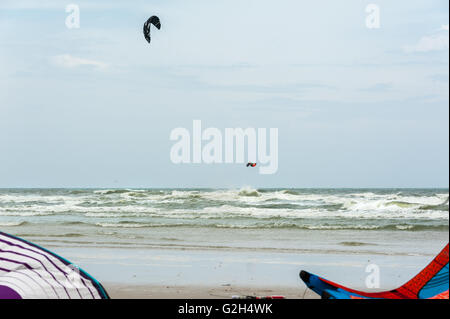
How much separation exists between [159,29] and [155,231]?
6215 millimetres

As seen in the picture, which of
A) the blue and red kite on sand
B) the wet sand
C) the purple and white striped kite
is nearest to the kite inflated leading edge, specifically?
the wet sand

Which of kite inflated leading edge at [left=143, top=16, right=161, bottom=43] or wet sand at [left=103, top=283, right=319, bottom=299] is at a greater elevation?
kite inflated leading edge at [left=143, top=16, right=161, bottom=43]

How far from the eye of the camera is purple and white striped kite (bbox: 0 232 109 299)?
3477 mm

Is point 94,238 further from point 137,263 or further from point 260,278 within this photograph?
point 260,278

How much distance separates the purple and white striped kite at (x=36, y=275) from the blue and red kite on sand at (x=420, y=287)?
1.38m

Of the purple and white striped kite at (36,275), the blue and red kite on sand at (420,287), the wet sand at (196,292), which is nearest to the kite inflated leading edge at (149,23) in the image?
the wet sand at (196,292)

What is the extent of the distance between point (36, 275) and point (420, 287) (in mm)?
2395

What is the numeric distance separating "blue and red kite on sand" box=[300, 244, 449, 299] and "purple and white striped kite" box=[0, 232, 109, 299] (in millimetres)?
1379

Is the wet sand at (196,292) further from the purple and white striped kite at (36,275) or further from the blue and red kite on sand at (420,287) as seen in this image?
the purple and white striped kite at (36,275)

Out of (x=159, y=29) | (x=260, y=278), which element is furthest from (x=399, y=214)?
(x=159, y=29)

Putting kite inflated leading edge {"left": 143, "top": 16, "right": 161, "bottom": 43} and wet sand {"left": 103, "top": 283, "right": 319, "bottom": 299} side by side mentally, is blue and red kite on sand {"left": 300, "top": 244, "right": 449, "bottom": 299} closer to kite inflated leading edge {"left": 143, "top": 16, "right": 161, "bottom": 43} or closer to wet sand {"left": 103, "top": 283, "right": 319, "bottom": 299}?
wet sand {"left": 103, "top": 283, "right": 319, "bottom": 299}

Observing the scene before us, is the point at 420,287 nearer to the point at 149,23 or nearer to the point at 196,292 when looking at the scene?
the point at 196,292

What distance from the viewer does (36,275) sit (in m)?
3.52
